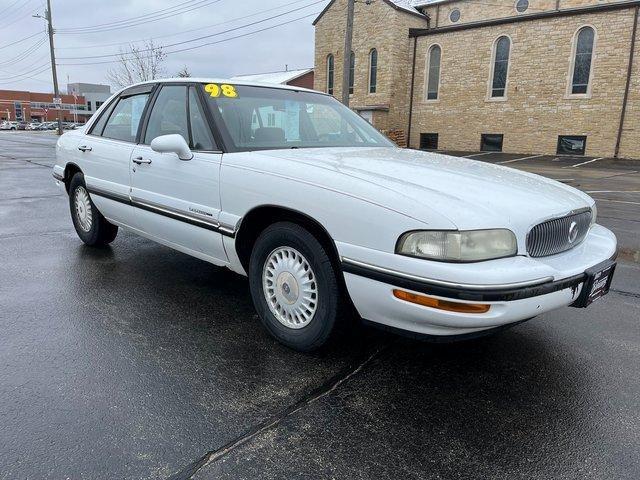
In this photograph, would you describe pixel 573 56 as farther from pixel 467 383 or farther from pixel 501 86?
pixel 467 383

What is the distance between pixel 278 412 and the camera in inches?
98.3

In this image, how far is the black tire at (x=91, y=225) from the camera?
5.21 meters

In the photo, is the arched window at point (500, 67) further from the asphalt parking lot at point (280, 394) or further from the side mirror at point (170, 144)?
the side mirror at point (170, 144)

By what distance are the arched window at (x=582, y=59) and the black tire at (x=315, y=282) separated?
23450mm

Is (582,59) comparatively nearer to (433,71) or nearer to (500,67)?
(500,67)

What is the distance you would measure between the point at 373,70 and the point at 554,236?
89.8 ft

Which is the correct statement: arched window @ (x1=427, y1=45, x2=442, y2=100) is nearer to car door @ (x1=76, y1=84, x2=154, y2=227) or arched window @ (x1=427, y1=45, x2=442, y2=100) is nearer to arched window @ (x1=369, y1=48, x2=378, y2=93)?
arched window @ (x1=369, y1=48, x2=378, y2=93)

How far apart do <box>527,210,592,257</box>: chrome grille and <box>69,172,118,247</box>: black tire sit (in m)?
4.21

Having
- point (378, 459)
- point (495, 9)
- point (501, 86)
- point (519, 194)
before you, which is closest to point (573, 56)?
point (501, 86)

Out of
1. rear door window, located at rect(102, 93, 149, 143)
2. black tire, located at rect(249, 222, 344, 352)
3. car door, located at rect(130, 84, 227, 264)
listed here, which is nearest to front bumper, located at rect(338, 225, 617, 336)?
black tire, located at rect(249, 222, 344, 352)

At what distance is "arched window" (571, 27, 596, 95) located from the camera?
21.9 m

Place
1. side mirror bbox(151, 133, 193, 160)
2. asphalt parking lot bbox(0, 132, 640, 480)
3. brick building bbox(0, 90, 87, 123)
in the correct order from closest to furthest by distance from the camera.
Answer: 1. asphalt parking lot bbox(0, 132, 640, 480)
2. side mirror bbox(151, 133, 193, 160)
3. brick building bbox(0, 90, 87, 123)

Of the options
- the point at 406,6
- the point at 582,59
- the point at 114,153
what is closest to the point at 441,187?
the point at 114,153

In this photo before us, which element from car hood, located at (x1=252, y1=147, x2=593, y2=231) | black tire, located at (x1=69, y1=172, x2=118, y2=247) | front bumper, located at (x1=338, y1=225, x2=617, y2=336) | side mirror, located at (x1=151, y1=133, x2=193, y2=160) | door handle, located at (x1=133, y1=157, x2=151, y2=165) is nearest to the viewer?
front bumper, located at (x1=338, y1=225, x2=617, y2=336)
